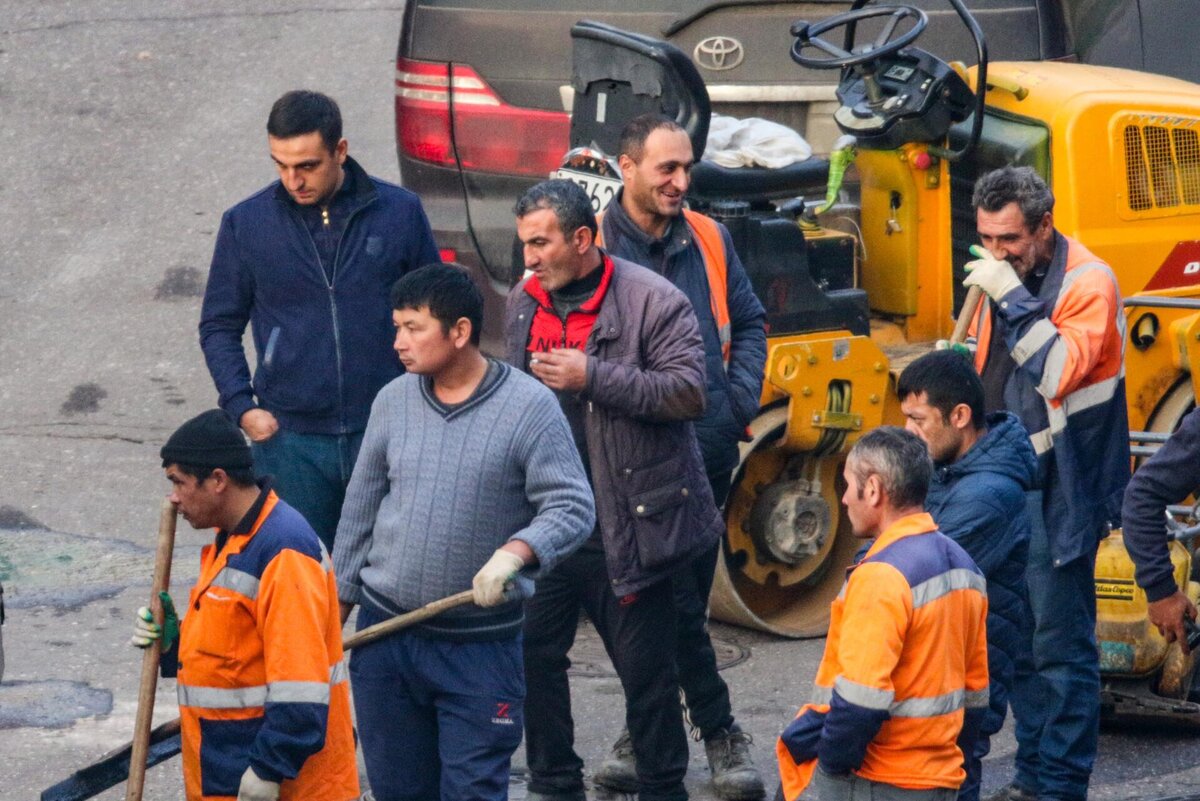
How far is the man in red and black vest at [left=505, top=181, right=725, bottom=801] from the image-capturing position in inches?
185

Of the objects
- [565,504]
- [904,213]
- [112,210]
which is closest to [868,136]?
[904,213]

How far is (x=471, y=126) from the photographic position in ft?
22.6

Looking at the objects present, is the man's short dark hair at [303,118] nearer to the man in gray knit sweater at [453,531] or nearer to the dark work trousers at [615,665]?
Result: the man in gray knit sweater at [453,531]

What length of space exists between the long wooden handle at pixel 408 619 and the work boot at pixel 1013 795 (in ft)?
6.10

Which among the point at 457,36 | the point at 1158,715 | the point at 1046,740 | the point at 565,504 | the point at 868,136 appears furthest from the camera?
the point at 457,36

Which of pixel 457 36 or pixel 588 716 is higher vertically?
pixel 457 36

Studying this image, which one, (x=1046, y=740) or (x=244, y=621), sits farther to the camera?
(x=1046, y=740)

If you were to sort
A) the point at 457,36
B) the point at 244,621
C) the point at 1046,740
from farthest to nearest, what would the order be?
the point at 457,36 → the point at 1046,740 → the point at 244,621

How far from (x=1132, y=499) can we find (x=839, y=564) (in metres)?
2.17

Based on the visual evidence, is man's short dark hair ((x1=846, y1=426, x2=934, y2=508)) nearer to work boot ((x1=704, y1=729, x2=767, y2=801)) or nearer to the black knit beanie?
the black knit beanie

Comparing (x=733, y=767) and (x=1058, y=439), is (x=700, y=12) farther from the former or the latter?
(x=733, y=767)

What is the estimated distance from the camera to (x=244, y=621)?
376cm

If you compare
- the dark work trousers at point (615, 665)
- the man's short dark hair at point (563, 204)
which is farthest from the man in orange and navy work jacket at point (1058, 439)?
the man's short dark hair at point (563, 204)

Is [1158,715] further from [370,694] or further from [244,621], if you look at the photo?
[244,621]
